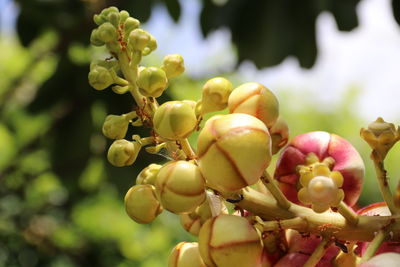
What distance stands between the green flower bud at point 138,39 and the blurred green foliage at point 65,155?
1475 mm

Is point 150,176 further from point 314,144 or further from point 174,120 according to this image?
point 314,144

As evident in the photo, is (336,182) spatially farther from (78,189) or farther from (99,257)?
(99,257)

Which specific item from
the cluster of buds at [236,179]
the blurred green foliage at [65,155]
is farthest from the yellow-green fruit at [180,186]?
the blurred green foliage at [65,155]

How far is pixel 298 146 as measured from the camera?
111cm

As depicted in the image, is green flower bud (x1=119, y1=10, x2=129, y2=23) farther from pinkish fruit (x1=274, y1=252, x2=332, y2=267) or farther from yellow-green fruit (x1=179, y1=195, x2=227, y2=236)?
pinkish fruit (x1=274, y1=252, x2=332, y2=267)

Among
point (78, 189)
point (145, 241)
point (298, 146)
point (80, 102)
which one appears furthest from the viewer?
point (145, 241)

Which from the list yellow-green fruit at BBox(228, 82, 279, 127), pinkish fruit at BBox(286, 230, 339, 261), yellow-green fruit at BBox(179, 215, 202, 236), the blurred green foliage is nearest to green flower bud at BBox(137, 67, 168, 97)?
yellow-green fruit at BBox(228, 82, 279, 127)

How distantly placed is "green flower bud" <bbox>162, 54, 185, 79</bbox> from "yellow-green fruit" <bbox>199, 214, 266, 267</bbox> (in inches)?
10.6

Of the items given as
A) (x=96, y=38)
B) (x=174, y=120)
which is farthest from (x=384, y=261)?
(x=96, y=38)

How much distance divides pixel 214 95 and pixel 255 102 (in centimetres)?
6

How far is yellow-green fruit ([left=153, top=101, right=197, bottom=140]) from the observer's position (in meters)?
0.90

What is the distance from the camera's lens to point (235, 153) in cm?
85

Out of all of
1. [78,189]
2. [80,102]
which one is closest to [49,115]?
[80,102]

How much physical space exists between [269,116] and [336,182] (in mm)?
137
